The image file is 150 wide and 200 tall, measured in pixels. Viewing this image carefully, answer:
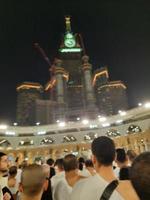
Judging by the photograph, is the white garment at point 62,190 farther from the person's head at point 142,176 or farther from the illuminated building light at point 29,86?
the illuminated building light at point 29,86

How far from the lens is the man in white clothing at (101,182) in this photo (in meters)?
2.74

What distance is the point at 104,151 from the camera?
3.23 m

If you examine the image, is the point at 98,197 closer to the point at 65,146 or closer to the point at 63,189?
the point at 63,189

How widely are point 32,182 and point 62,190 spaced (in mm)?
2065

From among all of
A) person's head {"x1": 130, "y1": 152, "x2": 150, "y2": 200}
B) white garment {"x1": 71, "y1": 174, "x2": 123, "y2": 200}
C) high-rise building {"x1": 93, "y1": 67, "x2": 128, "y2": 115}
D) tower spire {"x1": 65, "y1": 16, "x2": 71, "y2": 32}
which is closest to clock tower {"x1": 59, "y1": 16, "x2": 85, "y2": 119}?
tower spire {"x1": 65, "y1": 16, "x2": 71, "y2": 32}

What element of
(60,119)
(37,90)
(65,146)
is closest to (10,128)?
(65,146)

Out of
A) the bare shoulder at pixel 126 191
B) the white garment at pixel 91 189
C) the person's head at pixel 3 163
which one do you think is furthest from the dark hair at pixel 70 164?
the bare shoulder at pixel 126 191

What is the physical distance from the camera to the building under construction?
107 meters

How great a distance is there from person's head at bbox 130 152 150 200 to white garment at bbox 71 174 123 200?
1.06 m

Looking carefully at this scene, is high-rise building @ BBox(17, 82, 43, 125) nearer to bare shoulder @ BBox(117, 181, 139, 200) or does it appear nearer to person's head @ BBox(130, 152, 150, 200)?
bare shoulder @ BBox(117, 181, 139, 200)

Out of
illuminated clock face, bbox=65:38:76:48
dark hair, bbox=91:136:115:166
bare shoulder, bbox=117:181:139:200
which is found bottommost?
bare shoulder, bbox=117:181:139:200

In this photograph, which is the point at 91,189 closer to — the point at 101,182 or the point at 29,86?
the point at 101,182

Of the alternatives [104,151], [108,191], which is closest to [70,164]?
[104,151]

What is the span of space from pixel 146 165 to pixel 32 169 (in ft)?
6.16
